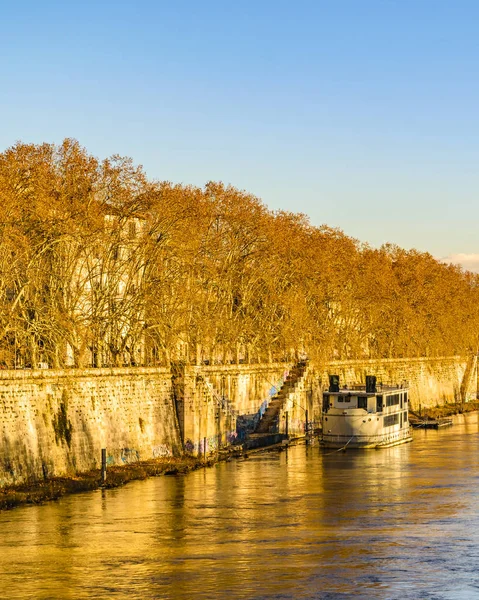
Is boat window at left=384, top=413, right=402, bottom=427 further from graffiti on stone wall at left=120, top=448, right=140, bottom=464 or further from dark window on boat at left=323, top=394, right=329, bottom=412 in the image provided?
graffiti on stone wall at left=120, top=448, right=140, bottom=464

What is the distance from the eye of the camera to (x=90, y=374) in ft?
219

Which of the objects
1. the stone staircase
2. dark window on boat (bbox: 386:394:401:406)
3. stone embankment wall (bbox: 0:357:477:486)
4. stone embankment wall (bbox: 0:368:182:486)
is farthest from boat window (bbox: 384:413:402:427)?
stone embankment wall (bbox: 0:368:182:486)

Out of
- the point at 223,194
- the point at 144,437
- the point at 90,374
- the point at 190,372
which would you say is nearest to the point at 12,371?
the point at 90,374

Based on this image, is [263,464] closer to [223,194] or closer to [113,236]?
[113,236]

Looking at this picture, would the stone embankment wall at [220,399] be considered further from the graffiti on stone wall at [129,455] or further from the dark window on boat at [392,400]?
the dark window on boat at [392,400]

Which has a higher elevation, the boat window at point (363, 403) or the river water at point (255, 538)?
the boat window at point (363, 403)

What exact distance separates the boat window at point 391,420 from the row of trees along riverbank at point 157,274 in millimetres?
11559

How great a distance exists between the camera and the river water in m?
39.2

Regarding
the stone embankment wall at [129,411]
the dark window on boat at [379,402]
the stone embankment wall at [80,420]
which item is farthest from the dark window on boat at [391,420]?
the stone embankment wall at [80,420]

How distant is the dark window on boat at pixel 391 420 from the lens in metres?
91.3

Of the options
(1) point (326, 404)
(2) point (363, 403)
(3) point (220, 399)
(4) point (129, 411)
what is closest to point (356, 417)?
(2) point (363, 403)

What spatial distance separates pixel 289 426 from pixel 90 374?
104 ft

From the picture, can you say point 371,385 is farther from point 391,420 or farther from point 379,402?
point 391,420

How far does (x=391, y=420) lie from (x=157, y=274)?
23.6 metres
